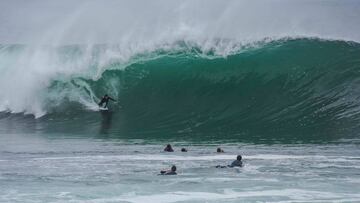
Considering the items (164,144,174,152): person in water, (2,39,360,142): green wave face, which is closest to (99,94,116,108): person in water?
(2,39,360,142): green wave face

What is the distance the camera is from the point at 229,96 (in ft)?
86.7

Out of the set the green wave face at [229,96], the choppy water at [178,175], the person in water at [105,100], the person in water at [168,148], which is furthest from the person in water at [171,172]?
the person in water at [105,100]

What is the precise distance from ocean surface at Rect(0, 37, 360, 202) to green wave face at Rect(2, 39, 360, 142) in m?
0.05

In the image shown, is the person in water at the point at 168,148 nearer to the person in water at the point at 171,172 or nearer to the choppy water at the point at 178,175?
the choppy water at the point at 178,175

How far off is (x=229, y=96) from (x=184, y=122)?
2.98 m

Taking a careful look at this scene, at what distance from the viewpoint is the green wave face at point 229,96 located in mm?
22594

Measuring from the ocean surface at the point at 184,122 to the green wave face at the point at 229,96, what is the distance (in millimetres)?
47

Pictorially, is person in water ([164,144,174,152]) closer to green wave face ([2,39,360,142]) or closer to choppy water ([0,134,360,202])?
choppy water ([0,134,360,202])

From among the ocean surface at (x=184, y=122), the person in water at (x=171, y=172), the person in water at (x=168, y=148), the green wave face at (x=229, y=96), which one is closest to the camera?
the ocean surface at (x=184, y=122)

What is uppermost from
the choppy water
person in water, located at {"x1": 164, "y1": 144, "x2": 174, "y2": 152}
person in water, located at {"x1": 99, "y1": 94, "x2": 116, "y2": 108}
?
person in water, located at {"x1": 99, "y1": 94, "x2": 116, "y2": 108}

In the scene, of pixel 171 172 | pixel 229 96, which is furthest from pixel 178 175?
pixel 229 96

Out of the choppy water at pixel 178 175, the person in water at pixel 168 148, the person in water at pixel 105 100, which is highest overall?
the person in water at pixel 105 100

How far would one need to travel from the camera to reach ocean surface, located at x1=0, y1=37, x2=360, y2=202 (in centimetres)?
1388

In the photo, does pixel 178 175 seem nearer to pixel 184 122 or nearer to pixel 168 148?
pixel 168 148
